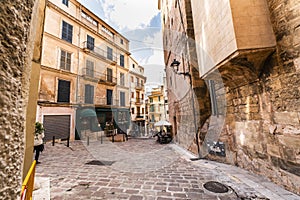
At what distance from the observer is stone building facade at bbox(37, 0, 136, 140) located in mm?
12141

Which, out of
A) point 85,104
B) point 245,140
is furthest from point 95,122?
point 245,140

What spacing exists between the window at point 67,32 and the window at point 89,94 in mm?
4954

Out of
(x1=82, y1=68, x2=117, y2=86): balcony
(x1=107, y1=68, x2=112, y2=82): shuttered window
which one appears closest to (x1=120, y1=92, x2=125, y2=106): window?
(x1=82, y1=68, x2=117, y2=86): balcony

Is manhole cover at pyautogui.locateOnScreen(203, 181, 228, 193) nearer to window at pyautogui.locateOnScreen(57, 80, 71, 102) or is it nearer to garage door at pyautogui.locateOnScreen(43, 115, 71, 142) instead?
garage door at pyautogui.locateOnScreen(43, 115, 71, 142)

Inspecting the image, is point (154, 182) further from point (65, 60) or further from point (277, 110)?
point (65, 60)

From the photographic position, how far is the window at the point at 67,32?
541 inches

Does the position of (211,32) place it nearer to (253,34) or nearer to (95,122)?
(253,34)

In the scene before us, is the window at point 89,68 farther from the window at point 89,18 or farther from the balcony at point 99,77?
the window at point 89,18

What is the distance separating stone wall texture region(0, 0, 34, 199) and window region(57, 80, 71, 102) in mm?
14371

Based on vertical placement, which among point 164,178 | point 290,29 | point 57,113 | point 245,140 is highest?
point 290,29

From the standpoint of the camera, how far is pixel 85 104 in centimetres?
1491

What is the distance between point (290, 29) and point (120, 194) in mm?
4808

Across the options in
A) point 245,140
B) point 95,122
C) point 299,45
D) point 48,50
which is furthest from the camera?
point 95,122

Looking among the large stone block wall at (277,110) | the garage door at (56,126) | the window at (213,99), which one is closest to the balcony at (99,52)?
the garage door at (56,126)
